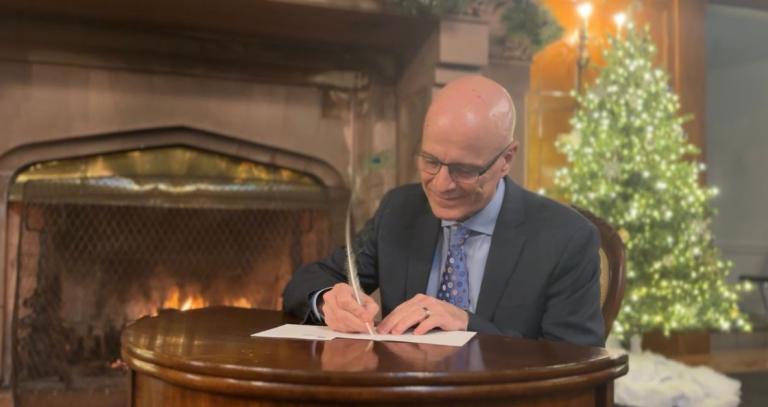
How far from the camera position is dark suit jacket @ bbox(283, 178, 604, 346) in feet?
5.46

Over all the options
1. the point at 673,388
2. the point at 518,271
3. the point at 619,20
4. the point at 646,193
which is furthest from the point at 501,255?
the point at 619,20

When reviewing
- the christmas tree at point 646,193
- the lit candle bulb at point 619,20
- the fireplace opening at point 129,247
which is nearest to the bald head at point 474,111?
the fireplace opening at point 129,247

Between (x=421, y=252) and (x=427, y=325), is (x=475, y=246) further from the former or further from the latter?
(x=427, y=325)

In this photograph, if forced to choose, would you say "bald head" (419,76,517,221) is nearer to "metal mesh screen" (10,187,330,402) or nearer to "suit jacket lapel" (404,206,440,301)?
"suit jacket lapel" (404,206,440,301)

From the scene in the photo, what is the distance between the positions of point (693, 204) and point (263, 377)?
4.98 meters

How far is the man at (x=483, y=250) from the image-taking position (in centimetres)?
167

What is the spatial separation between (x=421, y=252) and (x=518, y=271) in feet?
0.84

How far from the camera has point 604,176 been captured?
5.42m

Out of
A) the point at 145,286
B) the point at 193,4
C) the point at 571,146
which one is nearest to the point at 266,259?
the point at 145,286

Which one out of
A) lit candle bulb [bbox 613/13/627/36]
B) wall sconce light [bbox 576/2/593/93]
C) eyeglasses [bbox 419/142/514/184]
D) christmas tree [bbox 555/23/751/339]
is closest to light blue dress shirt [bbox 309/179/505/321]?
eyeglasses [bbox 419/142/514/184]

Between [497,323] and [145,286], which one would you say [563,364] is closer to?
[497,323]

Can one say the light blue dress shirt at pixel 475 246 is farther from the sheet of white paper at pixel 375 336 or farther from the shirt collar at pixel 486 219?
the sheet of white paper at pixel 375 336

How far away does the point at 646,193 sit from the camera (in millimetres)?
5383

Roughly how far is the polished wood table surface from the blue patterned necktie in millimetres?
376
